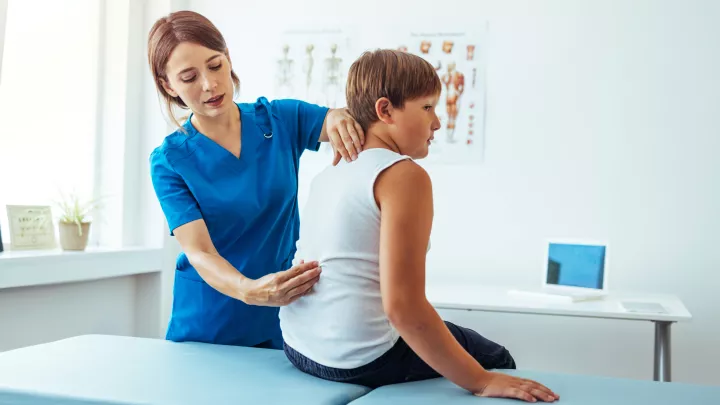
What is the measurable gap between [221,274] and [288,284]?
0.70 feet

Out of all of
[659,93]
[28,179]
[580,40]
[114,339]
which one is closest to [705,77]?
[659,93]

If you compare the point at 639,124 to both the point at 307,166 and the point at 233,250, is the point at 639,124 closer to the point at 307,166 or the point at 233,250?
the point at 307,166

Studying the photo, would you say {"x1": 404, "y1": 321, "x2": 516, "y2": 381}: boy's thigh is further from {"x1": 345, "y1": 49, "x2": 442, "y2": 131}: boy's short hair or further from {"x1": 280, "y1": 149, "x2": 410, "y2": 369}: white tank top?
{"x1": 345, "y1": 49, "x2": 442, "y2": 131}: boy's short hair

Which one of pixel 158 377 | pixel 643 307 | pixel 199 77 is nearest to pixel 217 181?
pixel 199 77

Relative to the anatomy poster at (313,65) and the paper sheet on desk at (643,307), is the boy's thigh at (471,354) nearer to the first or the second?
the paper sheet on desk at (643,307)

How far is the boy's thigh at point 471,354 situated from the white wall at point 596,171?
6.06 ft

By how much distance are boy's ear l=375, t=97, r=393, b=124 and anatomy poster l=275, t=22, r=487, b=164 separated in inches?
79.8

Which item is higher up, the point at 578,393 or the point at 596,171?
the point at 596,171

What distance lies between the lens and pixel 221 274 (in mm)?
1448

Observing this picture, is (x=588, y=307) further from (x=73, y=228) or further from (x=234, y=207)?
(x=73, y=228)

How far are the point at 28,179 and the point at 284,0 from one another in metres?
1.45

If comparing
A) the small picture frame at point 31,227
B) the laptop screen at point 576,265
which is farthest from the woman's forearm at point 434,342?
the small picture frame at point 31,227

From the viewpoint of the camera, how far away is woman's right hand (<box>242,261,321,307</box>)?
4.25 feet

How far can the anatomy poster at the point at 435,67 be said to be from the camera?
11.0 feet
